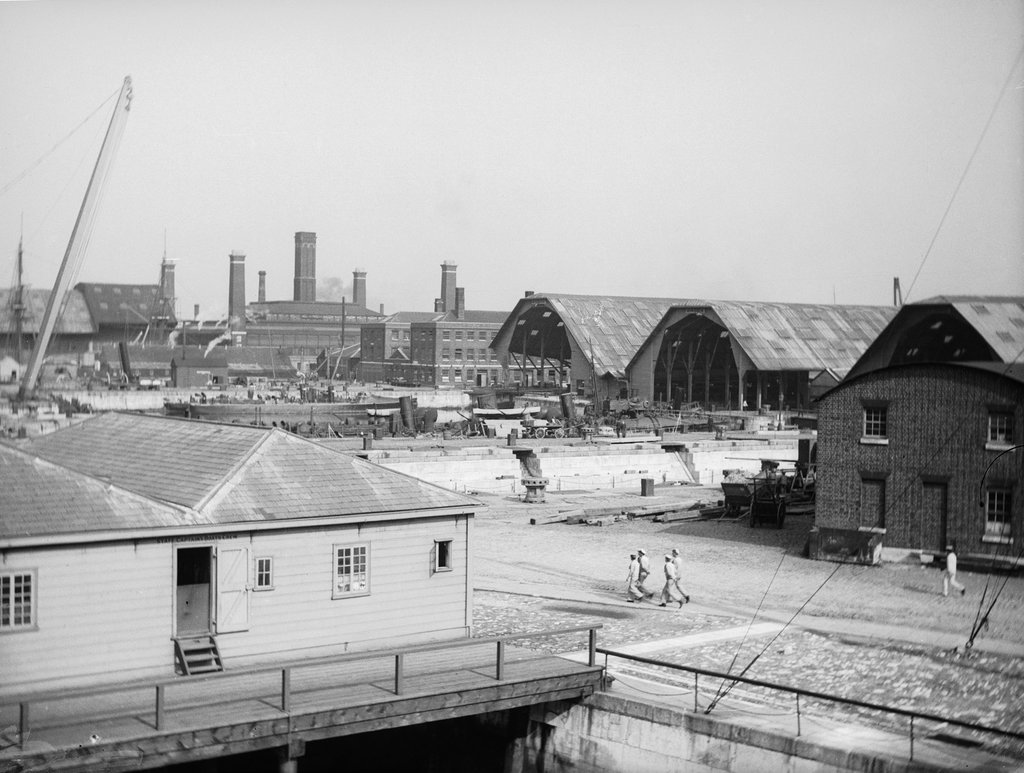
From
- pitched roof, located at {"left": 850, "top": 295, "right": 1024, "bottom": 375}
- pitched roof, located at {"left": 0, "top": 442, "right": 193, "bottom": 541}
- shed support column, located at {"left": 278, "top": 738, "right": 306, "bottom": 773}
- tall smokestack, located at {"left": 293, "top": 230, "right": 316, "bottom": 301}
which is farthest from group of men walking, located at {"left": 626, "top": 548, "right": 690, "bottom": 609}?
tall smokestack, located at {"left": 293, "top": 230, "right": 316, "bottom": 301}

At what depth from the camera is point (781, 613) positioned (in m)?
24.0

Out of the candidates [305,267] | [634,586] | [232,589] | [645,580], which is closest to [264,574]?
[232,589]

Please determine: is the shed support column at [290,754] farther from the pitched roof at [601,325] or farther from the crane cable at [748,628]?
the pitched roof at [601,325]

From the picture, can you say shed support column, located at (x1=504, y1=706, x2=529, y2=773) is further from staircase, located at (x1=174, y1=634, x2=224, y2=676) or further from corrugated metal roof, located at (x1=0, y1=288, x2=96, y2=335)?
corrugated metal roof, located at (x1=0, y1=288, x2=96, y2=335)

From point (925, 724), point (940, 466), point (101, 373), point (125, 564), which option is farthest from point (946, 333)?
point (101, 373)

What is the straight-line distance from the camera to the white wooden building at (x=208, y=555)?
15.8m

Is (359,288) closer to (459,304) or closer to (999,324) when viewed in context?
(459,304)

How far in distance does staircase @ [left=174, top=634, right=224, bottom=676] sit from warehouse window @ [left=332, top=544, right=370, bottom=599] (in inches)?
81.9

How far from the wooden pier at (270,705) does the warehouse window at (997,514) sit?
43.2 ft

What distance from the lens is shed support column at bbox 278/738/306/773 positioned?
14953 millimetres

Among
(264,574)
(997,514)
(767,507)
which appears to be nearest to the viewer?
(264,574)

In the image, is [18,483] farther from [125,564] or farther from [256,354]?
[256,354]

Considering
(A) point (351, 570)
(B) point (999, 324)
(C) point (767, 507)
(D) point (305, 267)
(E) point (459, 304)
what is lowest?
(C) point (767, 507)

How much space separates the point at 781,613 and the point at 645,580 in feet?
10.4
